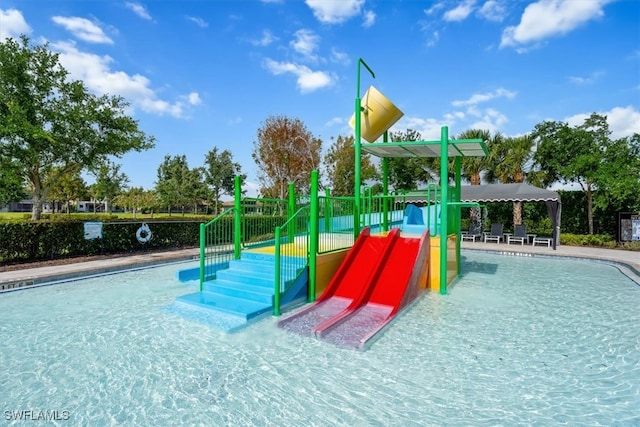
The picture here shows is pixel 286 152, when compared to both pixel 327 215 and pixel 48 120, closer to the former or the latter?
pixel 48 120

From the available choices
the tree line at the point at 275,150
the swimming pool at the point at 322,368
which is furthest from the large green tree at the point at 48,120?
the swimming pool at the point at 322,368

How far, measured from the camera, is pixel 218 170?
44.1 m

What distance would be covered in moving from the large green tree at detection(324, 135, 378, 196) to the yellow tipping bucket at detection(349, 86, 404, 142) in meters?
16.7

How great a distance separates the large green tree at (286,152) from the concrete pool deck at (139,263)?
13502 mm

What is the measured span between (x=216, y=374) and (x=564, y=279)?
913 cm

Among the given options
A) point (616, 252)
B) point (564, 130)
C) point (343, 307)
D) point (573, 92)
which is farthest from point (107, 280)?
point (564, 130)

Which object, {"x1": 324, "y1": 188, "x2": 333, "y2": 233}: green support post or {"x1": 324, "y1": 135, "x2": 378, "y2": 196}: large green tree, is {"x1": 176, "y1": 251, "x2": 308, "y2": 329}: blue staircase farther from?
{"x1": 324, "y1": 135, "x2": 378, "y2": 196}: large green tree

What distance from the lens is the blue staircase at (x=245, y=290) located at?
553 centimetres

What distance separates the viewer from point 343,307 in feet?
19.8

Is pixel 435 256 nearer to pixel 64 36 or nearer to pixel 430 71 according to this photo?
pixel 430 71

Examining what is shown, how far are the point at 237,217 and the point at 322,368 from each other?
4078mm

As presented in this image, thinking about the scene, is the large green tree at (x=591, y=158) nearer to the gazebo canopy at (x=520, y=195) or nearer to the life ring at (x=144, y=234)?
the gazebo canopy at (x=520, y=195)

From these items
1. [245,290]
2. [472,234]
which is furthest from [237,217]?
[472,234]

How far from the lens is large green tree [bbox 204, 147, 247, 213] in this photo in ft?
144
